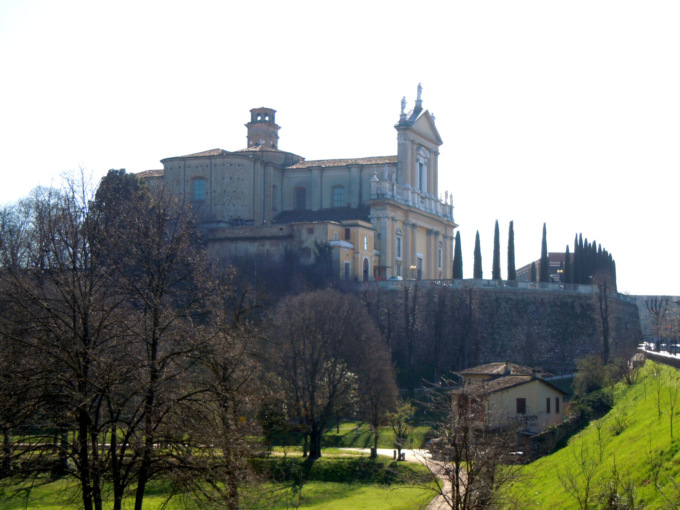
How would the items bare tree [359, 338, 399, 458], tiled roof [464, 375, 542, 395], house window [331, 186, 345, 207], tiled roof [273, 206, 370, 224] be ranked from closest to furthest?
tiled roof [464, 375, 542, 395] < bare tree [359, 338, 399, 458] < tiled roof [273, 206, 370, 224] < house window [331, 186, 345, 207]

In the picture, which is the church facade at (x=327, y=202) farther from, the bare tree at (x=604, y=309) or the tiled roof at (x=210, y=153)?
the bare tree at (x=604, y=309)

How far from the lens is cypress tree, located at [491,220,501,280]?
58750 mm

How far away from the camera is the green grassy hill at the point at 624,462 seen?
51.0ft

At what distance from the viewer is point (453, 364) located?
5038 centimetres

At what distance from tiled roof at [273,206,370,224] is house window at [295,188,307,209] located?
70 centimetres

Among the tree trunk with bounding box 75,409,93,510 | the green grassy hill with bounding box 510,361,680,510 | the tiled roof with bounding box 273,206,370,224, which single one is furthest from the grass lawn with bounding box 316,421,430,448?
the tree trunk with bounding box 75,409,93,510

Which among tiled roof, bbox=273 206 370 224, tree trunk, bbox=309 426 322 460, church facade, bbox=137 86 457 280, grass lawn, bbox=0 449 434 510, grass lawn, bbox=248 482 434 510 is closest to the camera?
grass lawn, bbox=0 449 434 510

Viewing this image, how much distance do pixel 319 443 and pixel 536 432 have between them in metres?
8.84

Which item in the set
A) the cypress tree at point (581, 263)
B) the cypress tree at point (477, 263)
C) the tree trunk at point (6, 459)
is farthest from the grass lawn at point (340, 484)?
the cypress tree at point (581, 263)

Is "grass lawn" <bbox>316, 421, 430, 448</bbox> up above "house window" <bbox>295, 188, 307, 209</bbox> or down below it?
below

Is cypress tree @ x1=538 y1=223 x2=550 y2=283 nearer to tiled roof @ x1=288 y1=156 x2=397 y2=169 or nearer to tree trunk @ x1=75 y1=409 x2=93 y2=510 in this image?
tiled roof @ x1=288 y1=156 x2=397 y2=169

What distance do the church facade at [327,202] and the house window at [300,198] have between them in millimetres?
77

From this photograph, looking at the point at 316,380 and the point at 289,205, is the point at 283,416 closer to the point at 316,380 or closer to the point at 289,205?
the point at 316,380

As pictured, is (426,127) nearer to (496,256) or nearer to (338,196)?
(338,196)
